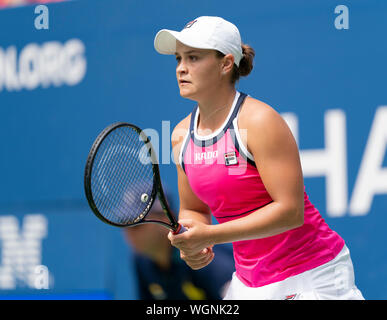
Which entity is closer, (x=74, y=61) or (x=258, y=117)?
(x=258, y=117)

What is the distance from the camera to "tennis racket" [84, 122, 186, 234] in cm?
219

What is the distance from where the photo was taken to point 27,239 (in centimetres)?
419

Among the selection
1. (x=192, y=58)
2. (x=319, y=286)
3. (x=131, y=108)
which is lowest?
(x=319, y=286)

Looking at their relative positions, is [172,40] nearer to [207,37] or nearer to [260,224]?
[207,37]

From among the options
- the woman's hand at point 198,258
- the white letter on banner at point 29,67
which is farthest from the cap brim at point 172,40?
the white letter on banner at point 29,67

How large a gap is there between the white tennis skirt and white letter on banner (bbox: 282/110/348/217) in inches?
49.3

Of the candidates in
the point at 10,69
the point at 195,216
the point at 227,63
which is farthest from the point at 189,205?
the point at 10,69

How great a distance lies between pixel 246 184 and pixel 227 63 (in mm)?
→ 459

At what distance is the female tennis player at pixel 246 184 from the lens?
6.81 ft

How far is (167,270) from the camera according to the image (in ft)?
12.8

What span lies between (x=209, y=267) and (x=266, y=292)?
1519 millimetres

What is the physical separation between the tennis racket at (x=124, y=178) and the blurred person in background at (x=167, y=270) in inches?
49.0
